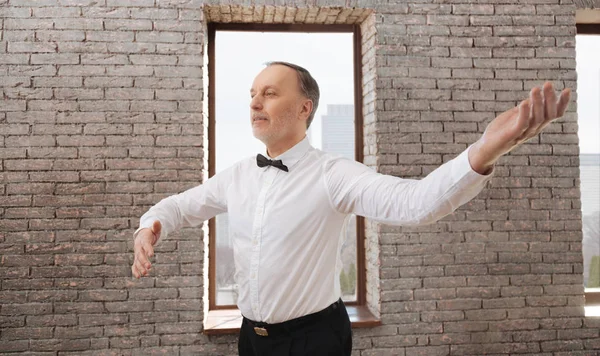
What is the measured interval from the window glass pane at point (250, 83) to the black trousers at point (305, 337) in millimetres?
1602

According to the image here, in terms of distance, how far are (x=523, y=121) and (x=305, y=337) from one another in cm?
112

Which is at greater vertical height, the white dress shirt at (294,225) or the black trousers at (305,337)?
the white dress shirt at (294,225)

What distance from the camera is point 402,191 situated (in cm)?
127

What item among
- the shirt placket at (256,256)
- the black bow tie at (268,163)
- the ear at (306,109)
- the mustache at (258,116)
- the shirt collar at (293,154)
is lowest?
the shirt placket at (256,256)

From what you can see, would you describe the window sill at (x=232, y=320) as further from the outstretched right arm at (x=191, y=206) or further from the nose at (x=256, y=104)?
the nose at (x=256, y=104)

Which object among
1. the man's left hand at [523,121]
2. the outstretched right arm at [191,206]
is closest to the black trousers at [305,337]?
the outstretched right arm at [191,206]

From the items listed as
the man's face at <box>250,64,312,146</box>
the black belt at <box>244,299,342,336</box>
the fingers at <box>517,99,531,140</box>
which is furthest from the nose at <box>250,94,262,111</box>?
the fingers at <box>517,99,531,140</box>

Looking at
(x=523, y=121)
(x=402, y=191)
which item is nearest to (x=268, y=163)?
(x=402, y=191)

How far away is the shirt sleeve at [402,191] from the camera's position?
43.1 inches

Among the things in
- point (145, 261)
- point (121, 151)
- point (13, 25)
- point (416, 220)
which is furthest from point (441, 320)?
point (13, 25)

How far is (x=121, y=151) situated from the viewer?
2855mm

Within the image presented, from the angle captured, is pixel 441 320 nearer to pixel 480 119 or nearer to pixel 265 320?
pixel 480 119

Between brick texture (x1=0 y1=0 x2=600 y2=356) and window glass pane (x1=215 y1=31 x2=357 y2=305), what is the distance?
23cm

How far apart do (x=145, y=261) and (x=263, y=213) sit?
1.52 feet
